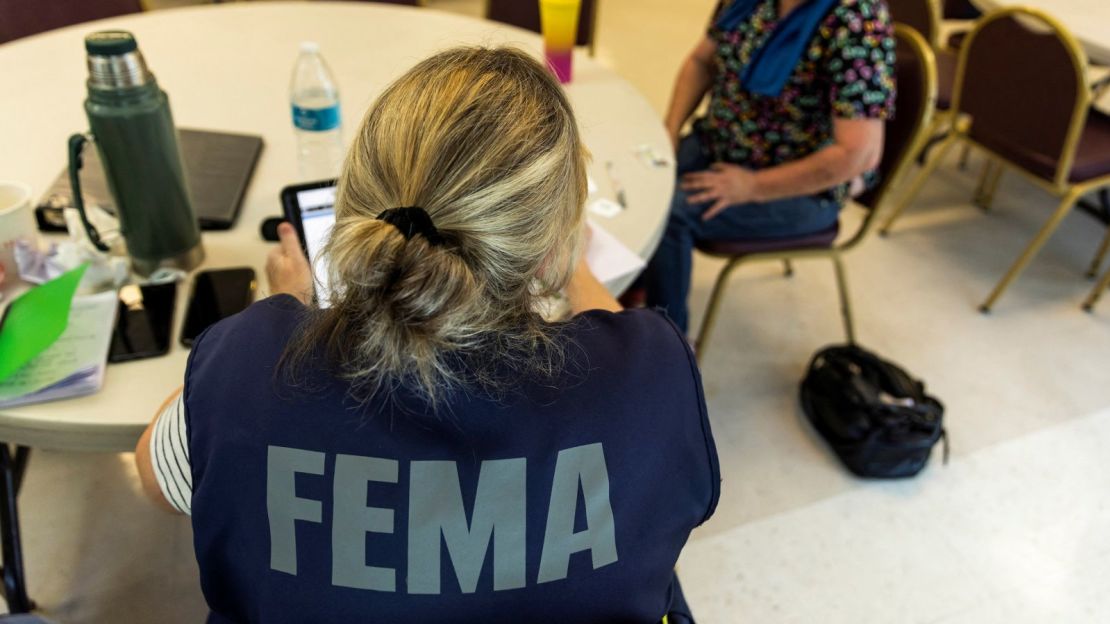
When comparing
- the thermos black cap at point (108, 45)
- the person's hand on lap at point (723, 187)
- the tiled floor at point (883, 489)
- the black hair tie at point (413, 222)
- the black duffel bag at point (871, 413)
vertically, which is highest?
the thermos black cap at point (108, 45)

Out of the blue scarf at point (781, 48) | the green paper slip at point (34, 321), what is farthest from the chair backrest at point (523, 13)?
the green paper slip at point (34, 321)

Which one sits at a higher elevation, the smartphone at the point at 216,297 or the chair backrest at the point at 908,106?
the chair backrest at the point at 908,106

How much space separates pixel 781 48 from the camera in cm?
161

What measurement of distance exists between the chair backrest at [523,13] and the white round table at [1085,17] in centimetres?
116

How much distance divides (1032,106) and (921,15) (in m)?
0.44

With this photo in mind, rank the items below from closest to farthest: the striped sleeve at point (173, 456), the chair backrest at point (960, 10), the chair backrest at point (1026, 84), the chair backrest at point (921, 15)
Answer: the striped sleeve at point (173, 456) < the chair backrest at point (1026, 84) < the chair backrest at point (921, 15) < the chair backrest at point (960, 10)

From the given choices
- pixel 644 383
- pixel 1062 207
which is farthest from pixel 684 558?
pixel 1062 207

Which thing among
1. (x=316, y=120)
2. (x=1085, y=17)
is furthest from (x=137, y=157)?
(x=1085, y=17)

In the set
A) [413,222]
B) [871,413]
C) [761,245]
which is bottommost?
[871,413]

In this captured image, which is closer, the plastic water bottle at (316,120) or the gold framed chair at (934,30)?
the plastic water bottle at (316,120)

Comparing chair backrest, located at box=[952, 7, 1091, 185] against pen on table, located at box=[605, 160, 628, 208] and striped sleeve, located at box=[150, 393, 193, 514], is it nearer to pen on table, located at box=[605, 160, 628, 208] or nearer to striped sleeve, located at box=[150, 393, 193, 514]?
pen on table, located at box=[605, 160, 628, 208]

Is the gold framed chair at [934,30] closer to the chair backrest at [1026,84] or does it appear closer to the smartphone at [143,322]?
the chair backrest at [1026,84]

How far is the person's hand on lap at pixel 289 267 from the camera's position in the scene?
1.01 meters

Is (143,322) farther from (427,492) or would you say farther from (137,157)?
(427,492)
